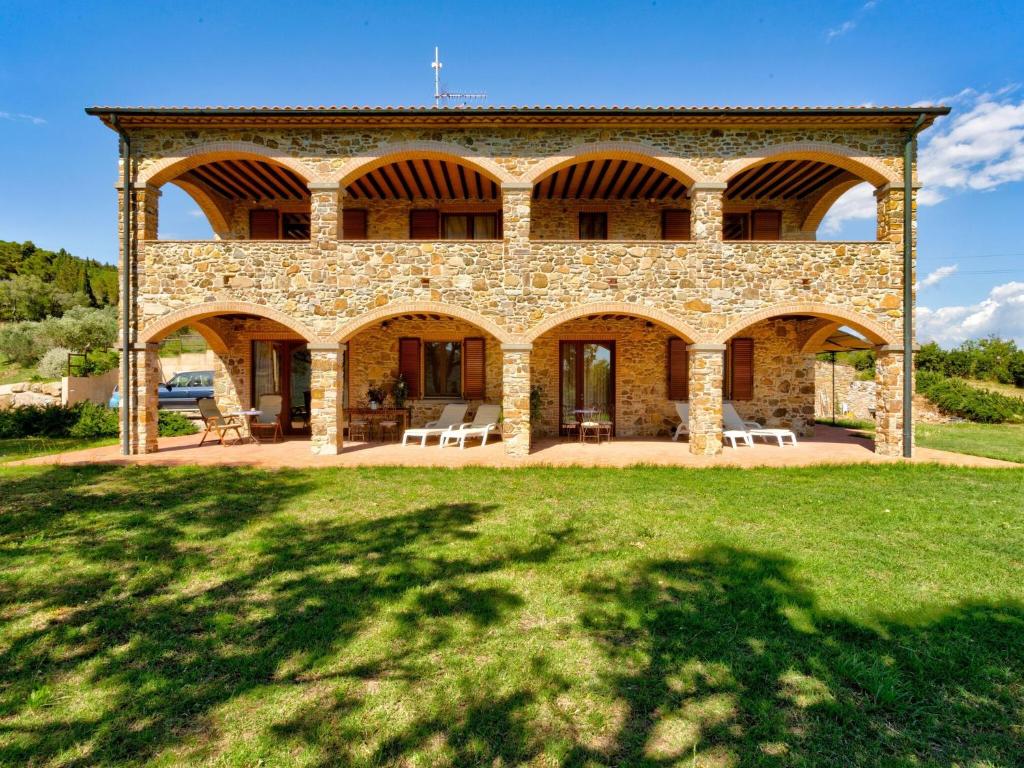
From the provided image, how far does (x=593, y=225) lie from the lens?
12750mm

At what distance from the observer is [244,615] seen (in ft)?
11.9

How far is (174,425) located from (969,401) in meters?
26.2

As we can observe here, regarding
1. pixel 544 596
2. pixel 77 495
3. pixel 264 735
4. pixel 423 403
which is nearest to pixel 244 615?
pixel 264 735

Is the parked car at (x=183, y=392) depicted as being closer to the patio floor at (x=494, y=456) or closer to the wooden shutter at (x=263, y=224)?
the patio floor at (x=494, y=456)

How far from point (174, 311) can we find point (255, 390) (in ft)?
11.6

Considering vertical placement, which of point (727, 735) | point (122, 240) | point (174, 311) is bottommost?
point (727, 735)

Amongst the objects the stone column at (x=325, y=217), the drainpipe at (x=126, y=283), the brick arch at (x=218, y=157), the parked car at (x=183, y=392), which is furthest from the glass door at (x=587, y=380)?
the parked car at (x=183, y=392)

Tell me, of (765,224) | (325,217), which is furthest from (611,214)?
(325,217)

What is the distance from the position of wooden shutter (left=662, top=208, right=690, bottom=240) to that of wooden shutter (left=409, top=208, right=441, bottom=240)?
583 centimetres

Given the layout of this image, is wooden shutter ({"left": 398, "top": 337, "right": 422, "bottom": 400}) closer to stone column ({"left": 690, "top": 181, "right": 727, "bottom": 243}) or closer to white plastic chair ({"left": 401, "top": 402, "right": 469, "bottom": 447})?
white plastic chair ({"left": 401, "top": 402, "right": 469, "bottom": 447})

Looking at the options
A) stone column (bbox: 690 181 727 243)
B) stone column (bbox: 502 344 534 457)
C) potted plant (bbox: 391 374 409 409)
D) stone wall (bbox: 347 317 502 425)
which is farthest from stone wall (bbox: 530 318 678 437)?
potted plant (bbox: 391 374 409 409)

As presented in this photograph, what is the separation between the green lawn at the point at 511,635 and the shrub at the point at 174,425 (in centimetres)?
695

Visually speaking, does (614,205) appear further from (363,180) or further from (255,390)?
(255,390)

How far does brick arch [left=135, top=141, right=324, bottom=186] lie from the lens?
383 inches
